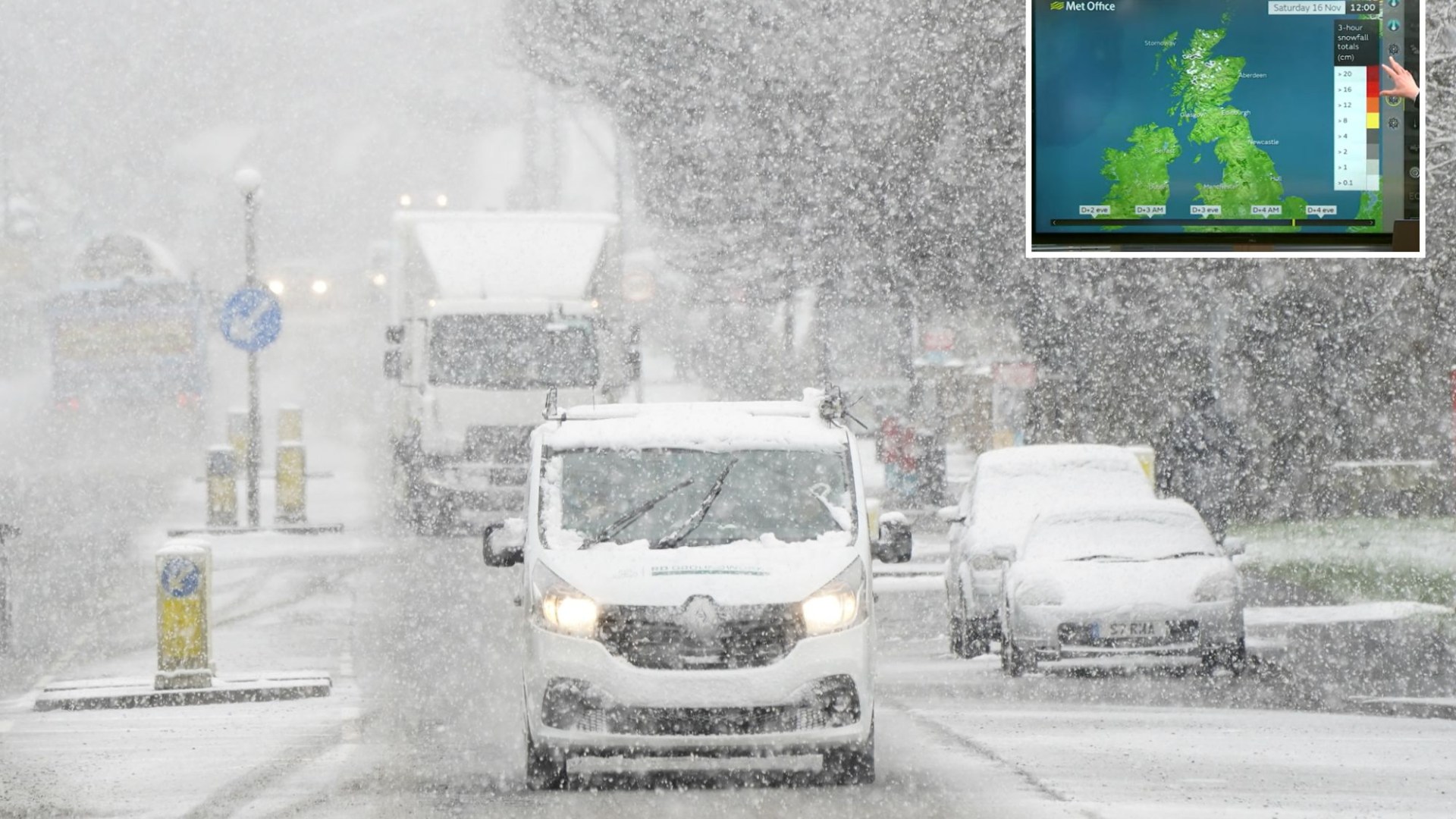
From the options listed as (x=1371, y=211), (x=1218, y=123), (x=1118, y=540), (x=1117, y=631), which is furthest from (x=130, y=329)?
(x=1371, y=211)

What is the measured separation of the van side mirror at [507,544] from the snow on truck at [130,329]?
32.3 metres

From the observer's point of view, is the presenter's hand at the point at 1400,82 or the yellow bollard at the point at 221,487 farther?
the yellow bollard at the point at 221,487

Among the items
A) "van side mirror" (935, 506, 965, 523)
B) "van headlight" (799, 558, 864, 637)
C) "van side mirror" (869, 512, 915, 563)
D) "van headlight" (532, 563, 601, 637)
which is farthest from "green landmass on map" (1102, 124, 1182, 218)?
"van headlight" (532, 563, 601, 637)

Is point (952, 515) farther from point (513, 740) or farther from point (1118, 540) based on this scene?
point (513, 740)

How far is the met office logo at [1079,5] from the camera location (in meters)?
14.1

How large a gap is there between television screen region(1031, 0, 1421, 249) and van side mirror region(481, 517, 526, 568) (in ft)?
14.4

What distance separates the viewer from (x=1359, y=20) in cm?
1412

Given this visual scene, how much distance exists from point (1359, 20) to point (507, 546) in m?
6.46

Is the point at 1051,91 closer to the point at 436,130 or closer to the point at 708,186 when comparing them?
the point at 708,186

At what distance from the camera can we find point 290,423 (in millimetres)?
30422

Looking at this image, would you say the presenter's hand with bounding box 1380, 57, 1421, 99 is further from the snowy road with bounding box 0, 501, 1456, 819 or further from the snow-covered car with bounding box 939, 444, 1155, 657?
the snow-covered car with bounding box 939, 444, 1155, 657

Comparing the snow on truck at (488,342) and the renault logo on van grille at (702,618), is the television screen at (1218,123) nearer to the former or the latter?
the renault logo on van grille at (702,618)

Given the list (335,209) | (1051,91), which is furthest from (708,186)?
(335,209)

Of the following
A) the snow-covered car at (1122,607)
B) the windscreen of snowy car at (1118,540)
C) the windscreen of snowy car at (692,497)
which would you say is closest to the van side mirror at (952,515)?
the windscreen of snowy car at (1118,540)
